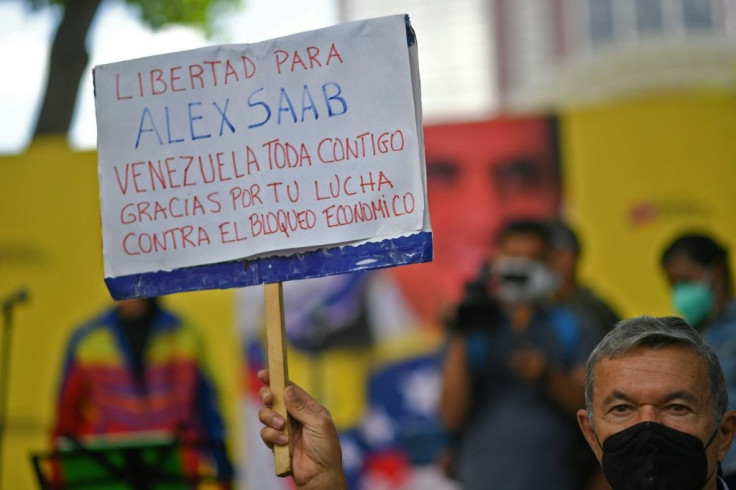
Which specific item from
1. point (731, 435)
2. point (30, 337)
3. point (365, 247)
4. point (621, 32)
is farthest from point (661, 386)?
point (621, 32)

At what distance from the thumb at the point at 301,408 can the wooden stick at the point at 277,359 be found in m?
A: 0.02

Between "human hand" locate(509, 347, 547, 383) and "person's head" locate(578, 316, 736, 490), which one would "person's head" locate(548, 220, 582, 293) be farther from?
"person's head" locate(578, 316, 736, 490)

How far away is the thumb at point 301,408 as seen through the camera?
2535mm

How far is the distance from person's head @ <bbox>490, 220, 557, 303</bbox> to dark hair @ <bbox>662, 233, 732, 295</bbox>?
768 millimetres

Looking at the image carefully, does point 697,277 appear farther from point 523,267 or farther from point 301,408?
point 301,408

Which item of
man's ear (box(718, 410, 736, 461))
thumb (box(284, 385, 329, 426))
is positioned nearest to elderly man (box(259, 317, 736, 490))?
man's ear (box(718, 410, 736, 461))

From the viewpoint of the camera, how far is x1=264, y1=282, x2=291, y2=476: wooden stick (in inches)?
98.7

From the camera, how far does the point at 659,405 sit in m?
2.20

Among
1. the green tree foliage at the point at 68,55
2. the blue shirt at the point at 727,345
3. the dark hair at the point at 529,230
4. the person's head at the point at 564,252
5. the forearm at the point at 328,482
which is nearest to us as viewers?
the forearm at the point at 328,482

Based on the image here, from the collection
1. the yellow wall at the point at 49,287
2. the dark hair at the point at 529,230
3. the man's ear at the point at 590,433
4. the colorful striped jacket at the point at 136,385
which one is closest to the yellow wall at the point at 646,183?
the dark hair at the point at 529,230

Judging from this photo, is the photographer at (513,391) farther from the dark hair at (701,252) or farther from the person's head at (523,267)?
the dark hair at (701,252)

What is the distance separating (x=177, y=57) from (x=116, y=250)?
548 millimetres

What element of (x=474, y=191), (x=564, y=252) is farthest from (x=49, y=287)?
(x=564, y=252)

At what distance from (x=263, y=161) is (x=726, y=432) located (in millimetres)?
1311
